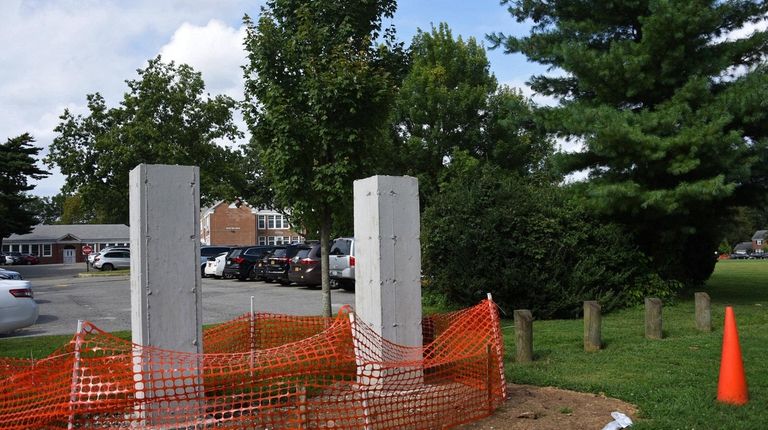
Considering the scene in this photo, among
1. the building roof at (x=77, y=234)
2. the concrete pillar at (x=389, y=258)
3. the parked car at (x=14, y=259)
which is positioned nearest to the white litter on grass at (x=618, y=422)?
the concrete pillar at (x=389, y=258)

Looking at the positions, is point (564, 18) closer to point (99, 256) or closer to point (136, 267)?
point (136, 267)

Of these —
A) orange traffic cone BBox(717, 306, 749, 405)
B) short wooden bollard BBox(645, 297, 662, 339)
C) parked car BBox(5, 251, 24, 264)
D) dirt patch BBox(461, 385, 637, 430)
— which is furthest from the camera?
parked car BBox(5, 251, 24, 264)

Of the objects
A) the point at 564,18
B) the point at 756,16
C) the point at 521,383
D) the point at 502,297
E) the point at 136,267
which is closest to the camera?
the point at 136,267

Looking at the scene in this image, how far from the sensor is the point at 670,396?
6328mm

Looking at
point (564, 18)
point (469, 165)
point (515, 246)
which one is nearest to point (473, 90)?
point (469, 165)

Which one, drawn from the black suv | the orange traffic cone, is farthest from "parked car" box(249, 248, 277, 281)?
the orange traffic cone

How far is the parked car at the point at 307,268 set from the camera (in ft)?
72.0

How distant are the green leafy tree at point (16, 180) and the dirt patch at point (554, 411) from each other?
53514 millimetres

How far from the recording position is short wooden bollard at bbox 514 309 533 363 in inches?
326

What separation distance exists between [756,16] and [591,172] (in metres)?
4.86

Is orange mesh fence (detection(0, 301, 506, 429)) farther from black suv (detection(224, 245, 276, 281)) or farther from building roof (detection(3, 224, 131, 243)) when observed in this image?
building roof (detection(3, 224, 131, 243))

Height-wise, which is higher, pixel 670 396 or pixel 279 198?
pixel 279 198

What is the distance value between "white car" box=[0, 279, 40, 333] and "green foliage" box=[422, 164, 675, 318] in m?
7.70

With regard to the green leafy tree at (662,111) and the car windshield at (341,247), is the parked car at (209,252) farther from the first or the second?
the green leafy tree at (662,111)
